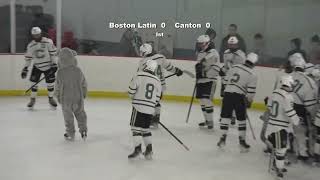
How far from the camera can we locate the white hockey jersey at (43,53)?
26.6 feet

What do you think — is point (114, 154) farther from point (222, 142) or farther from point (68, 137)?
point (222, 142)

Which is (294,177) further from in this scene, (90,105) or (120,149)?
(90,105)

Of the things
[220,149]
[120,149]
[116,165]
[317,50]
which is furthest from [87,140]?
[317,50]

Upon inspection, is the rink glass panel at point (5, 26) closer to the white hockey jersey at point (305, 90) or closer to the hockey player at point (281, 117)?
the white hockey jersey at point (305, 90)

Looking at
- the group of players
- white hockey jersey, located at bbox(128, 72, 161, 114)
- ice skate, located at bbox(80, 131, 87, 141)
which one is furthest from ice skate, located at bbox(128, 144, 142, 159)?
ice skate, located at bbox(80, 131, 87, 141)

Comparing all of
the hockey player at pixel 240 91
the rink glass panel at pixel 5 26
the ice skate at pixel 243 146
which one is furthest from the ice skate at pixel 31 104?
the ice skate at pixel 243 146

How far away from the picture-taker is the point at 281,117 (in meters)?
4.96

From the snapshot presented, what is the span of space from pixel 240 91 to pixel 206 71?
112 cm

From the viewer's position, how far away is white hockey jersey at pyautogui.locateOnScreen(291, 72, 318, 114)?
18.3 ft

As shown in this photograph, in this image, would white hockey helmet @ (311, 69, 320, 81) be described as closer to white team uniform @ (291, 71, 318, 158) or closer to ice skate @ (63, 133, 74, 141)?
white team uniform @ (291, 71, 318, 158)

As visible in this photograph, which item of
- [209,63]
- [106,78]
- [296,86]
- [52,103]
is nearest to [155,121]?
[209,63]

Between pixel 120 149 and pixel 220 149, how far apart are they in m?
1.15

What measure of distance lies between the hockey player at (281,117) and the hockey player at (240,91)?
0.83 metres

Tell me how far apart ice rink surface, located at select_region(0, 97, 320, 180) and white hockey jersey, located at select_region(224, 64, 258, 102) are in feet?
2.38
